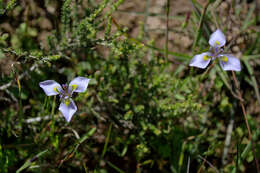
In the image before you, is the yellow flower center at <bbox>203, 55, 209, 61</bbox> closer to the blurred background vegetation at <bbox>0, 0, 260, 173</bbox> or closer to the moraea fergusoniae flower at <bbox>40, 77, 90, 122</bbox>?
the blurred background vegetation at <bbox>0, 0, 260, 173</bbox>

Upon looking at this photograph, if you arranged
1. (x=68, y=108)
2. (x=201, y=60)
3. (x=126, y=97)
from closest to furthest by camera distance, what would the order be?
(x=68, y=108)
(x=201, y=60)
(x=126, y=97)

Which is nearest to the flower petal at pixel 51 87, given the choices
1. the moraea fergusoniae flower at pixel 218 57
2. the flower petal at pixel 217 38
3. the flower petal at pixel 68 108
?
the flower petal at pixel 68 108

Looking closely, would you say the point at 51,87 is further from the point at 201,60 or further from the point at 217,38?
the point at 217,38

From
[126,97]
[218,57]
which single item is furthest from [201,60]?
[126,97]

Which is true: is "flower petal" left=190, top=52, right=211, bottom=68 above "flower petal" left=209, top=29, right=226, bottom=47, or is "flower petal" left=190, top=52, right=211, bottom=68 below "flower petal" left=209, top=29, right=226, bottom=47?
below

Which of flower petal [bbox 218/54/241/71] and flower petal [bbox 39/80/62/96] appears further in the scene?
flower petal [bbox 218/54/241/71]

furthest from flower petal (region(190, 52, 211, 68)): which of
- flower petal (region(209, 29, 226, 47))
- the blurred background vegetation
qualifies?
the blurred background vegetation

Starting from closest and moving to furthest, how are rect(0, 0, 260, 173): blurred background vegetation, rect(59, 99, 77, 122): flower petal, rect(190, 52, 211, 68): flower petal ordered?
rect(59, 99, 77, 122): flower petal, rect(190, 52, 211, 68): flower petal, rect(0, 0, 260, 173): blurred background vegetation

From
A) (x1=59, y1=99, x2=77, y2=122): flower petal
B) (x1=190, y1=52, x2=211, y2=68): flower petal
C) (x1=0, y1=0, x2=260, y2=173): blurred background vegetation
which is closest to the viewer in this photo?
(x1=59, y1=99, x2=77, y2=122): flower petal

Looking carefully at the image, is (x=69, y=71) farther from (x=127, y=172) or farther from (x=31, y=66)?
(x=127, y=172)
